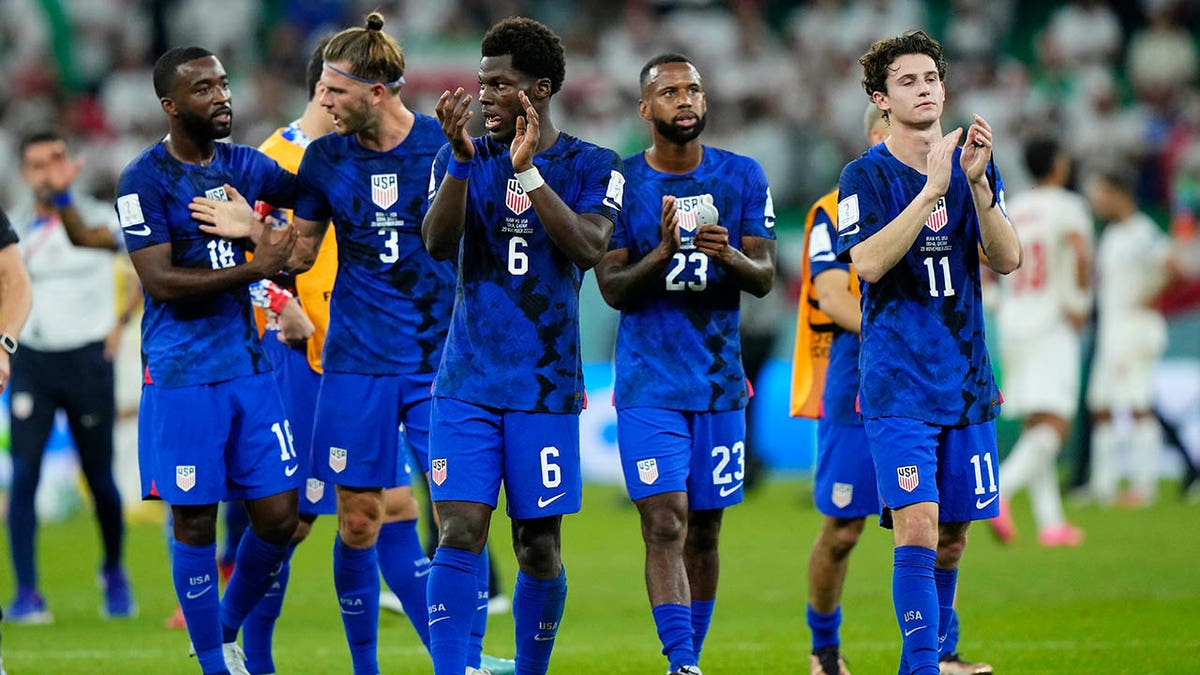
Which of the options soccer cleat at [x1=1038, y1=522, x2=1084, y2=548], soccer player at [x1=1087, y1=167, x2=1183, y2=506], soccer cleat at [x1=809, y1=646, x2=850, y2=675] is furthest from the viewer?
soccer player at [x1=1087, y1=167, x2=1183, y2=506]

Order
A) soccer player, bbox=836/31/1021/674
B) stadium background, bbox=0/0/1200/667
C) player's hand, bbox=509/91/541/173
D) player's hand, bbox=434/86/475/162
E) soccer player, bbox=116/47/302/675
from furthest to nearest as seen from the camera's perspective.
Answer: stadium background, bbox=0/0/1200/667, soccer player, bbox=116/47/302/675, soccer player, bbox=836/31/1021/674, player's hand, bbox=509/91/541/173, player's hand, bbox=434/86/475/162

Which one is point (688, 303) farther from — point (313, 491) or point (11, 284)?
point (11, 284)

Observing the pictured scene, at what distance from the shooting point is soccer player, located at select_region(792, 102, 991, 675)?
8078 millimetres

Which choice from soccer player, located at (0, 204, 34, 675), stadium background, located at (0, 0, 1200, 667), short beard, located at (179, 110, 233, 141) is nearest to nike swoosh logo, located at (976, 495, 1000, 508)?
short beard, located at (179, 110, 233, 141)

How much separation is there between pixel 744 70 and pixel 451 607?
17.1m

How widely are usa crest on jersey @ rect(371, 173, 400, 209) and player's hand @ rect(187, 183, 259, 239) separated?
53cm

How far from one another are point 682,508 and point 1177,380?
11.9 m

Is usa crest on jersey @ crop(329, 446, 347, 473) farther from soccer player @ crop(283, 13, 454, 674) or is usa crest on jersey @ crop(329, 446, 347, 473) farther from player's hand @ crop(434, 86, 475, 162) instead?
player's hand @ crop(434, 86, 475, 162)

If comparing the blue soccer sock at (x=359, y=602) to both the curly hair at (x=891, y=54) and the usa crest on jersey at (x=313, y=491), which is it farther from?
the curly hair at (x=891, y=54)

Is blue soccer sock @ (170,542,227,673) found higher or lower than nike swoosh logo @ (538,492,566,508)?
lower

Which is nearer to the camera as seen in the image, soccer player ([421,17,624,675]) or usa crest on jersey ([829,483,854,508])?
soccer player ([421,17,624,675])

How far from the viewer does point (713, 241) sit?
7.15 meters

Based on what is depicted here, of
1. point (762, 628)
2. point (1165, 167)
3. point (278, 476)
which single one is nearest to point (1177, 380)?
point (1165, 167)

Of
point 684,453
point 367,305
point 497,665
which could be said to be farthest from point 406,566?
point 684,453
